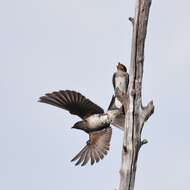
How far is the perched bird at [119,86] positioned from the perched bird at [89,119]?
8 centimetres

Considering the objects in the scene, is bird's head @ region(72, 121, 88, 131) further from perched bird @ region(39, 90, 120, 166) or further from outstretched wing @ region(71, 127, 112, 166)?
outstretched wing @ region(71, 127, 112, 166)

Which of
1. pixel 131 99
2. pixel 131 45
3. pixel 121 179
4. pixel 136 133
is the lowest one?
pixel 121 179

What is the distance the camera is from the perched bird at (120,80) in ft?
27.4

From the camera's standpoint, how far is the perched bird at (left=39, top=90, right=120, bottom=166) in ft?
27.5

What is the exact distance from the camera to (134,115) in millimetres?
6512

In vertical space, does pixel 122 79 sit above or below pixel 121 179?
above

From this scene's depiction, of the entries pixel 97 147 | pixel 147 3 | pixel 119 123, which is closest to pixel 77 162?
pixel 97 147

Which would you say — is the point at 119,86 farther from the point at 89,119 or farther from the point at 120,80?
the point at 89,119

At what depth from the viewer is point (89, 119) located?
29.3 ft

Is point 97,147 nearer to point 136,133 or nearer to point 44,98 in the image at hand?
point 44,98

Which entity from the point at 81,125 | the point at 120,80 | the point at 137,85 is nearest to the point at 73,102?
the point at 81,125

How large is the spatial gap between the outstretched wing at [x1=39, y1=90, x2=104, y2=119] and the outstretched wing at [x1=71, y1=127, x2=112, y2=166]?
1.28 ft

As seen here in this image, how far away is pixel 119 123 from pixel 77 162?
52.9 inches

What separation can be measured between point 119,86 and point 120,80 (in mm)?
163
